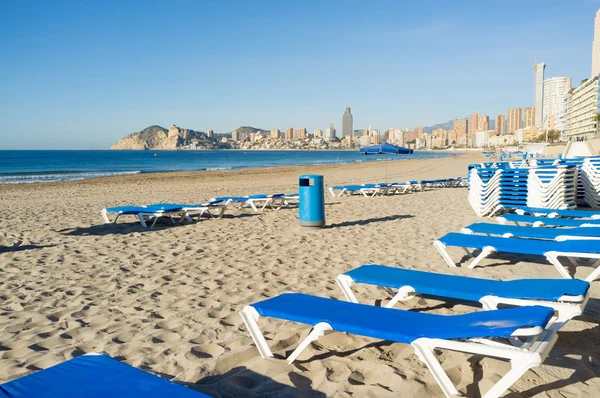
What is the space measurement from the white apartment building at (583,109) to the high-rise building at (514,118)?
7574 cm

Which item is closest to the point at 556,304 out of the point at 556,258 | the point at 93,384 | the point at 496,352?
the point at 496,352

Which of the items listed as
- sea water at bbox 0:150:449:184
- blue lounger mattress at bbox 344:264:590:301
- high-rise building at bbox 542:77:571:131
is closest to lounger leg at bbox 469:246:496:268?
blue lounger mattress at bbox 344:264:590:301

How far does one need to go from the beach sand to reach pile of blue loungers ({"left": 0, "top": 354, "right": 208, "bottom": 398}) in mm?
623

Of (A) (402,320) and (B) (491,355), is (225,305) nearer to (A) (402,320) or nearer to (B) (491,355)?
(A) (402,320)

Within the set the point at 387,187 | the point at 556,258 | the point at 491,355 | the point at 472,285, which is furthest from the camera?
the point at 387,187

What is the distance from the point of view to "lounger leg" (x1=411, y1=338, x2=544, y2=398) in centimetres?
223

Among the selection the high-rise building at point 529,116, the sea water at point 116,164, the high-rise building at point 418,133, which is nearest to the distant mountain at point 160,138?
the high-rise building at point 418,133

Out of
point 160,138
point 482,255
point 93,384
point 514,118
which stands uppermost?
point 514,118

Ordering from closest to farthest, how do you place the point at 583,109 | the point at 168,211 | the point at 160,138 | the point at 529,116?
the point at 168,211 → the point at 583,109 → the point at 529,116 → the point at 160,138

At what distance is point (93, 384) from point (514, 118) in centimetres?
21155

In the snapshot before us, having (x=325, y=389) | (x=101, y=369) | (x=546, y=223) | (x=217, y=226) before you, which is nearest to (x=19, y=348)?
(x=101, y=369)

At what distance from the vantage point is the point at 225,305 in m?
4.18

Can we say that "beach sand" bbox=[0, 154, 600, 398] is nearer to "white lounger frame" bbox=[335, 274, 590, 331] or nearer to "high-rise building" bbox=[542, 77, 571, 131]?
"white lounger frame" bbox=[335, 274, 590, 331]

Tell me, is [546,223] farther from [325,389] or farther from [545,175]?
[325,389]
